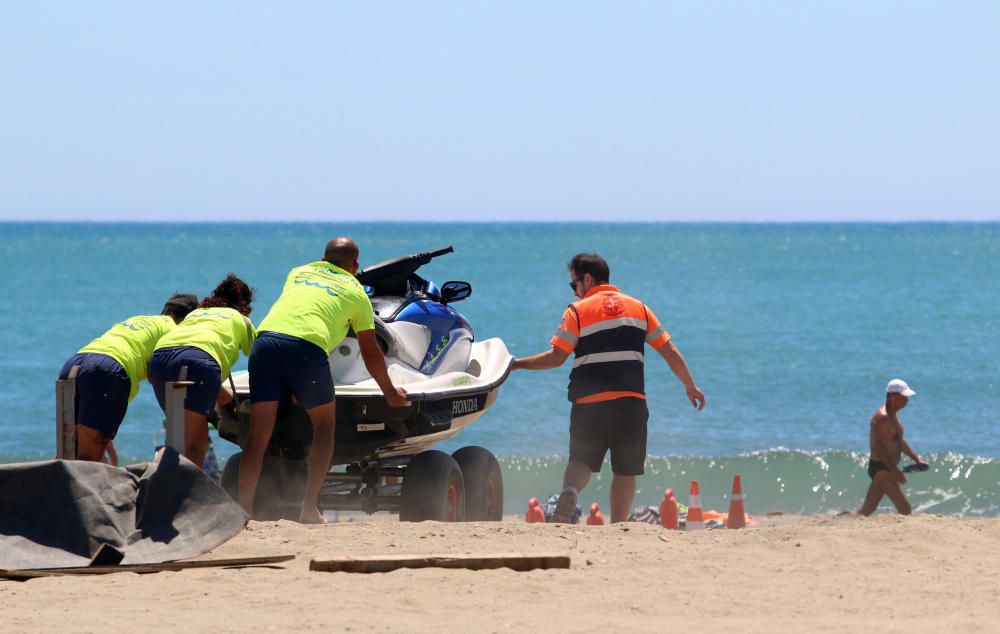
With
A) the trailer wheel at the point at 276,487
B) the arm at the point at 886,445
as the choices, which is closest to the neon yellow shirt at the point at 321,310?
the trailer wheel at the point at 276,487

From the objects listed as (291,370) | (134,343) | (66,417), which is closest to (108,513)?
(66,417)

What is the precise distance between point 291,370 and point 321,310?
14.8 inches

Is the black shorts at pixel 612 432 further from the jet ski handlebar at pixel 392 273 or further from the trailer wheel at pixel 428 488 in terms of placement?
the jet ski handlebar at pixel 392 273

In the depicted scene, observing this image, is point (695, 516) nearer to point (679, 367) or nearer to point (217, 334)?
point (679, 367)

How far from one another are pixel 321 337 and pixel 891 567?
3103 millimetres

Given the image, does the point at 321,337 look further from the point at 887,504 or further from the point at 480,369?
the point at 887,504

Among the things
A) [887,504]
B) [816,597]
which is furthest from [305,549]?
[887,504]

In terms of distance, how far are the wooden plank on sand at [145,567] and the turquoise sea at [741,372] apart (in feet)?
29.3

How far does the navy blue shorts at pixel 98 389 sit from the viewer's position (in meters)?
7.60

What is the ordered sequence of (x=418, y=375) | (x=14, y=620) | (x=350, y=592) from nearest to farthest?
1. (x=14, y=620)
2. (x=350, y=592)
3. (x=418, y=375)

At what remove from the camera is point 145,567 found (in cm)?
628

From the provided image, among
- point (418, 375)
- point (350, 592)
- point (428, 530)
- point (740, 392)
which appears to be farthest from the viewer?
point (740, 392)

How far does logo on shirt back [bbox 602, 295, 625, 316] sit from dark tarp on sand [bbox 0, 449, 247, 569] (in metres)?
2.75

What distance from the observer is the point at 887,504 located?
47.3 ft
